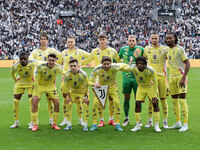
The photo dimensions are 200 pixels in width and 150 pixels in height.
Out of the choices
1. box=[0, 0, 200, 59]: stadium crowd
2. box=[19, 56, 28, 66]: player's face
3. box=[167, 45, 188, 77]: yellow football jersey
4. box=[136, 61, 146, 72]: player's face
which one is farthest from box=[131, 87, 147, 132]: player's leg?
box=[0, 0, 200, 59]: stadium crowd

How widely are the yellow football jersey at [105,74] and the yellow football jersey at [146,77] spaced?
233 millimetres

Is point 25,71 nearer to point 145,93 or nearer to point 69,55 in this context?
point 69,55

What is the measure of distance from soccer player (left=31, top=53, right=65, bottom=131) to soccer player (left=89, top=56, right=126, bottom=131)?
3.00 ft

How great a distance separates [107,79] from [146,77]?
1046 mm

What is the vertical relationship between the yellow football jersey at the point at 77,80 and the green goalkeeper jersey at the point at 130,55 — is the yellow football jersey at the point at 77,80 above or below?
below

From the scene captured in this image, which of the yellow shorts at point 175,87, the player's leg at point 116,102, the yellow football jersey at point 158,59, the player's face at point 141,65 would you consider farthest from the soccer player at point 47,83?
the yellow shorts at point 175,87

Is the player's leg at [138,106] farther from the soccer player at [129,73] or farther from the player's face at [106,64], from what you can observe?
the player's face at [106,64]

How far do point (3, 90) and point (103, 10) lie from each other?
26.0 meters

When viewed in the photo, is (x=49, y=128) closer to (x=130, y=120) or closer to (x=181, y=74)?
(x=130, y=120)

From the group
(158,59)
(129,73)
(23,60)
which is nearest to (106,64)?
(129,73)

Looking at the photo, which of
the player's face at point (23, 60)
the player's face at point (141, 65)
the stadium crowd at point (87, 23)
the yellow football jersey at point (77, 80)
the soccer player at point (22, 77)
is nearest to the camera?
the player's face at point (141, 65)

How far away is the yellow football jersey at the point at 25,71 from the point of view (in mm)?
8094

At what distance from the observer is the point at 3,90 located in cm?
1564

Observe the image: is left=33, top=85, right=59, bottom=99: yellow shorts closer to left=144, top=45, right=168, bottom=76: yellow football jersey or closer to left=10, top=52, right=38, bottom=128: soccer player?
left=10, top=52, right=38, bottom=128: soccer player
